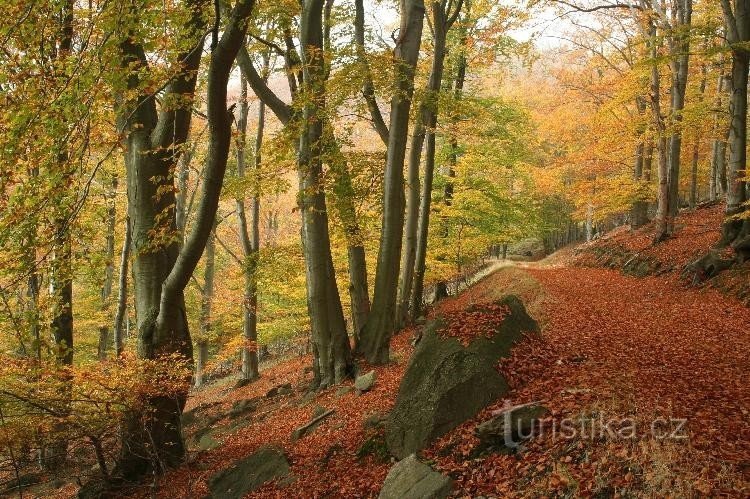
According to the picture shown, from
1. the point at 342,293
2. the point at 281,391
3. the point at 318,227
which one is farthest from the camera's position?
the point at 342,293

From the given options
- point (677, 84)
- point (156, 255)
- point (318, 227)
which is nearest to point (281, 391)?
point (318, 227)

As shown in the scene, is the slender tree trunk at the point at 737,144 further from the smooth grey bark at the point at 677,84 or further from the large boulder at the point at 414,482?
the large boulder at the point at 414,482

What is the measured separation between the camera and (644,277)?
14.1m

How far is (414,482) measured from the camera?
4.77 metres

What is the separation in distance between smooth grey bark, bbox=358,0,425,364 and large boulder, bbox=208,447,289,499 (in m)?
3.52

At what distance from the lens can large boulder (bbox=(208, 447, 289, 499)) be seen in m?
6.34

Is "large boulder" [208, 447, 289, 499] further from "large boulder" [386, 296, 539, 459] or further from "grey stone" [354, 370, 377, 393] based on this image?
"grey stone" [354, 370, 377, 393]

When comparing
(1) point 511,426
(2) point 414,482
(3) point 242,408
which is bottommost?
(3) point 242,408

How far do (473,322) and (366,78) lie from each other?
4775mm

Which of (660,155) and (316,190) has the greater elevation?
(660,155)

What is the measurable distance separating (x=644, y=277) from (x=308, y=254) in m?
9.94

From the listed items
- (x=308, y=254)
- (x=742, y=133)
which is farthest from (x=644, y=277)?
(x=308, y=254)

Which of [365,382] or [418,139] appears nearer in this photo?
[365,382]

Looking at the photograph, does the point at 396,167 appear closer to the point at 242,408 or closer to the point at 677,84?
the point at 242,408
